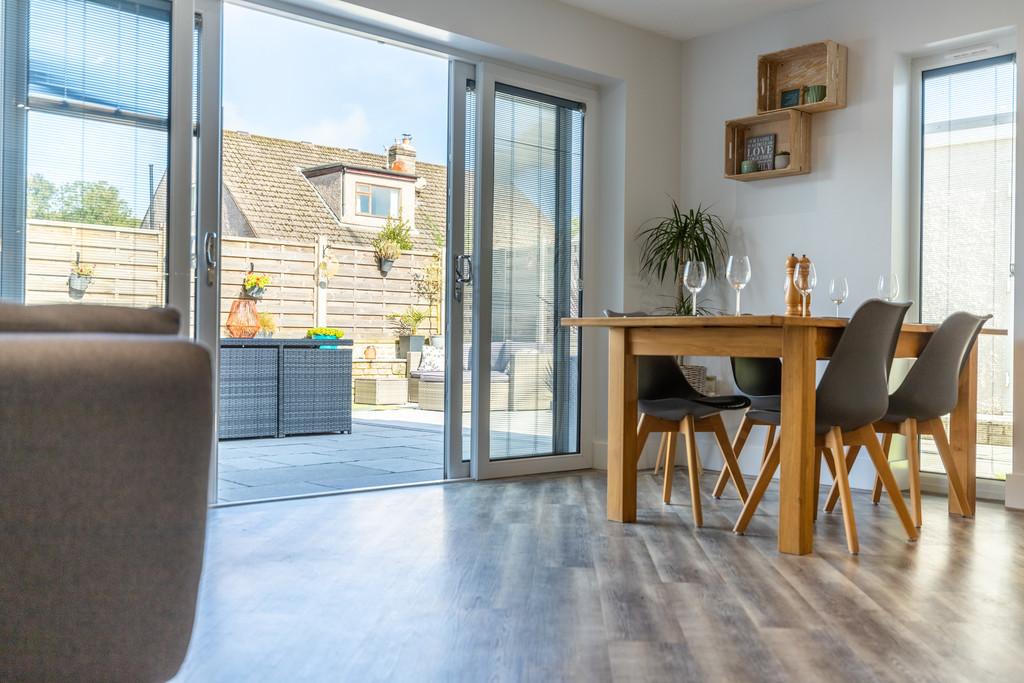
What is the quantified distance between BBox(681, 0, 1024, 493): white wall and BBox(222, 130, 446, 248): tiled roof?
6.18m

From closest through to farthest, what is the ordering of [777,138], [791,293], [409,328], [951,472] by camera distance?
[791,293], [951,472], [777,138], [409,328]

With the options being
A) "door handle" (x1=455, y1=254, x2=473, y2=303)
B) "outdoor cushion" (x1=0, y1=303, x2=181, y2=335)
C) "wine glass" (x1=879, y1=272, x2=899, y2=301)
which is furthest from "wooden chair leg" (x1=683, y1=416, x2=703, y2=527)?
"outdoor cushion" (x1=0, y1=303, x2=181, y2=335)

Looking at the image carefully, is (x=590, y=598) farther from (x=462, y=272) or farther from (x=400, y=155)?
(x=400, y=155)

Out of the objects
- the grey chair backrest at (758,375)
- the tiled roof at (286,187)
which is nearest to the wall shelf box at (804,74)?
the grey chair backrest at (758,375)

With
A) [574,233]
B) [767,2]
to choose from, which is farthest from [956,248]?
[574,233]

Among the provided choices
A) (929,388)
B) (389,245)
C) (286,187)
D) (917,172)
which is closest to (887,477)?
(929,388)

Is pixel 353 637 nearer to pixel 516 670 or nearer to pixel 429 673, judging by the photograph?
pixel 429 673

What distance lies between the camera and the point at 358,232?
11180mm

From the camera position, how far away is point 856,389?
3234 mm

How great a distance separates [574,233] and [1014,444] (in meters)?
2.48

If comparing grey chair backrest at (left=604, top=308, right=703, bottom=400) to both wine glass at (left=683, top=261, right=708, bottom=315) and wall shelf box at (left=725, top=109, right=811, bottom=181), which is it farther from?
wall shelf box at (left=725, top=109, right=811, bottom=181)

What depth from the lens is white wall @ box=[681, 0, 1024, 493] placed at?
14.9 ft

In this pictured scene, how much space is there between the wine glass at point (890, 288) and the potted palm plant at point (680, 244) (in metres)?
1.04

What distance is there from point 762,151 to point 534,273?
4.76 ft
